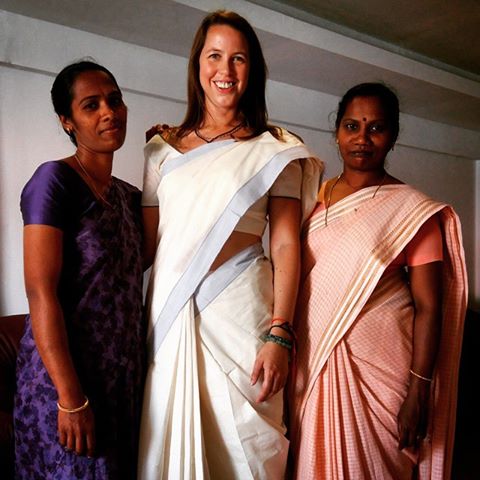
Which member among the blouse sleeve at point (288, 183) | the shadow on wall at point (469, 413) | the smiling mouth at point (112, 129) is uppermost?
the smiling mouth at point (112, 129)

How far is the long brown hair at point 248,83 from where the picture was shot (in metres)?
1.28

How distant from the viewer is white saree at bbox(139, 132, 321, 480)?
1.12 m

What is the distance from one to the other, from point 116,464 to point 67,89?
96 cm

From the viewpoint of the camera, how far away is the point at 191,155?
130 cm

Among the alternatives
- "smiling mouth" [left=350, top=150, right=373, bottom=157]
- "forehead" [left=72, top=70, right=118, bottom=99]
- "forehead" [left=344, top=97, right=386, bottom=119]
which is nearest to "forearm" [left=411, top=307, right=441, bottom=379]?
"smiling mouth" [left=350, top=150, right=373, bottom=157]

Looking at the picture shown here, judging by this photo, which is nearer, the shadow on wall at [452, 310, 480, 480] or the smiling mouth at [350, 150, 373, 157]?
the smiling mouth at [350, 150, 373, 157]

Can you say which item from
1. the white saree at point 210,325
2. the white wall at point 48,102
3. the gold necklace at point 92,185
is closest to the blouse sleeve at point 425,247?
the white saree at point 210,325

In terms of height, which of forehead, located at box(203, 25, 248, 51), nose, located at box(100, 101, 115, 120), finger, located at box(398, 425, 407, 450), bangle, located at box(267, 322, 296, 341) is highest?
forehead, located at box(203, 25, 248, 51)

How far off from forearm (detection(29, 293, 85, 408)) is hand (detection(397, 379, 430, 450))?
2.77ft

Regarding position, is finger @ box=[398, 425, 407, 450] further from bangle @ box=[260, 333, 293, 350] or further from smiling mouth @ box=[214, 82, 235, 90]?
smiling mouth @ box=[214, 82, 235, 90]

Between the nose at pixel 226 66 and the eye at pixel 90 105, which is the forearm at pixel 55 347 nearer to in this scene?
the eye at pixel 90 105

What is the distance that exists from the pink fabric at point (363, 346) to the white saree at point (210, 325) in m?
0.13

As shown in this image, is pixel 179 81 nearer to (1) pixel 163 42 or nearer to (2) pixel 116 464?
(1) pixel 163 42

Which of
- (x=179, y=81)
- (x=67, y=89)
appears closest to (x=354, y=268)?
(x=67, y=89)
